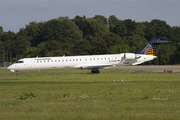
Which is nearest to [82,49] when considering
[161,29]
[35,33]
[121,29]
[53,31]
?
[53,31]

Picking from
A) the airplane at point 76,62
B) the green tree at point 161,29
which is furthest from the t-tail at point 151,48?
the green tree at point 161,29

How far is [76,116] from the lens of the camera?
33.7ft

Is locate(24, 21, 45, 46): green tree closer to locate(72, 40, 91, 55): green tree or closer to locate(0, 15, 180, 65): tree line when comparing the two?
locate(0, 15, 180, 65): tree line

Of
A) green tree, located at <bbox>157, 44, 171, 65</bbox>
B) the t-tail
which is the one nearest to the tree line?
green tree, located at <bbox>157, 44, 171, 65</bbox>

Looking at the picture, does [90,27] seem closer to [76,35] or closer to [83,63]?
[76,35]

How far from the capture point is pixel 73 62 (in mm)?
42781

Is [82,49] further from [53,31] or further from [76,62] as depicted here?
[76,62]

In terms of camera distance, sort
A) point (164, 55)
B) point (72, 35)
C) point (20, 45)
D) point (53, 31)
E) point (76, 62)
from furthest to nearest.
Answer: point (72, 35) < point (53, 31) < point (20, 45) < point (164, 55) < point (76, 62)

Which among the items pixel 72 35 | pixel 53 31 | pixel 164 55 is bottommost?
pixel 164 55

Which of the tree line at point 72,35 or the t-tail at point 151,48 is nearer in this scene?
the t-tail at point 151,48

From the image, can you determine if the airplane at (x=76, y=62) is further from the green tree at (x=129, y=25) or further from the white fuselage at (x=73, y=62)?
the green tree at (x=129, y=25)

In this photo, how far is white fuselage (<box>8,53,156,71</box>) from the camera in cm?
4169

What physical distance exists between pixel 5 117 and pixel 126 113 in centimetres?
463

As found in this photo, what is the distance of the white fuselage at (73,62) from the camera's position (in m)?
41.7
